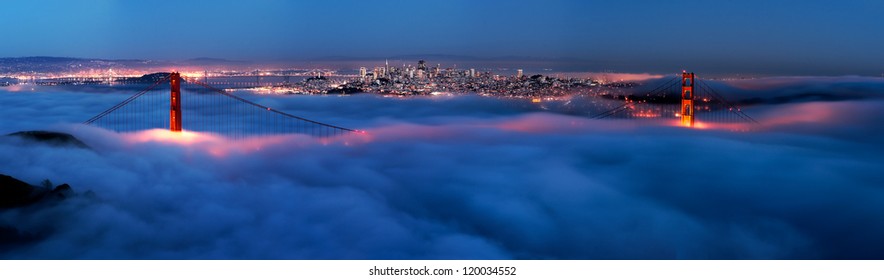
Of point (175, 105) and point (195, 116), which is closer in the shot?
point (175, 105)

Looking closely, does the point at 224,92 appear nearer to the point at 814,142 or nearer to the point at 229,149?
the point at 229,149

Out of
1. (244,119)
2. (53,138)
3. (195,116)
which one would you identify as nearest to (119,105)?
(195,116)

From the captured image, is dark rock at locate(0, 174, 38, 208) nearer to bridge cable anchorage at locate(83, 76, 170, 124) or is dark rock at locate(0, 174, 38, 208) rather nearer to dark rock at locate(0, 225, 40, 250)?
dark rock at locate(0, 225, 40, 250)

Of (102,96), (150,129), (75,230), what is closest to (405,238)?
(75,230)

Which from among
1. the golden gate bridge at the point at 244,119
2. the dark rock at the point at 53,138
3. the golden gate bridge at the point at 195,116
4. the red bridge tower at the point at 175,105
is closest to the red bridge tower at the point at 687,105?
the golden gate bridge at the point at 244,119

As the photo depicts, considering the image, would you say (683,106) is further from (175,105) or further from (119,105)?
(119,105)

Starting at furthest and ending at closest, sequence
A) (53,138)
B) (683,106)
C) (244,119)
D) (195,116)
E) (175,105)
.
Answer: (244,119), (195,116), (683,106), (175,105), (53,138)
